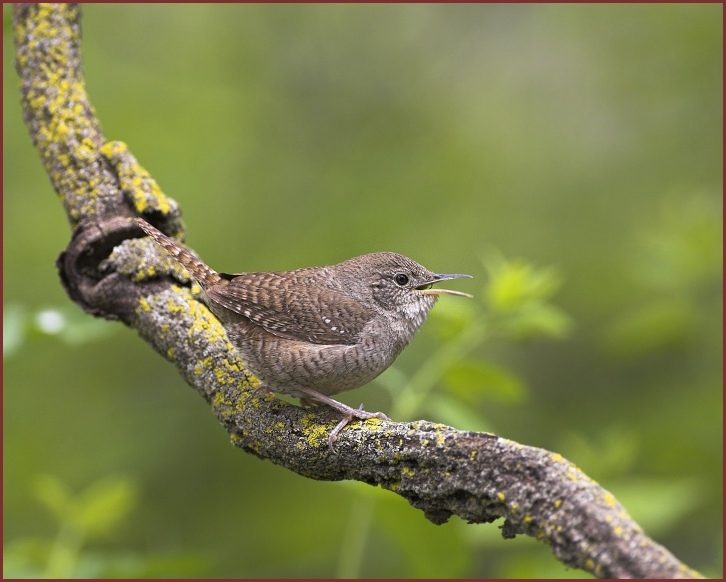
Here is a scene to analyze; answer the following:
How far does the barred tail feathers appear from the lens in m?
3.42

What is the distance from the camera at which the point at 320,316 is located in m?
3.49

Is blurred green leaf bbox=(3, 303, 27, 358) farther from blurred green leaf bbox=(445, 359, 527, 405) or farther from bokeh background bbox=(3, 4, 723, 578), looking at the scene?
blurred green leaf bbox=(445, 359, 527, 405)

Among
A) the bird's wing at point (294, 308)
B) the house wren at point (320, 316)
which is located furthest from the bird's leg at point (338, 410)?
the bird's wing at point (294, 308)

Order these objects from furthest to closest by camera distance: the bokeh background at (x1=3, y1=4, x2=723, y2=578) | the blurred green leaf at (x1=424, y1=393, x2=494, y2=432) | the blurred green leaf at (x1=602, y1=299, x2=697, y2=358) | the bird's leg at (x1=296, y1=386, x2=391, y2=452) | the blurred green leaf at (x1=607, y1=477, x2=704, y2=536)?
the blurred green leaf at (x1=602, y1=299, x2=697, y2=358)
the bokeh background at (x1=3, y1=4, x2=723, y2=578)
the blurred green leaf at (x1=607, y1=477, x2=704, y2=536)
the blurred green leaf at (x1=424, y1=393, x2=494, y2=432)
the bird's leg at (x1=296, y1=386, x2=391, y2=452)

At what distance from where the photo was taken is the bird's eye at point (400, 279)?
3773 millimetres

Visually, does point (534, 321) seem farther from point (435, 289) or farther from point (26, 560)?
point (26, 560)

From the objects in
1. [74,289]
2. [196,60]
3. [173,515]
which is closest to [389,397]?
[173,515]

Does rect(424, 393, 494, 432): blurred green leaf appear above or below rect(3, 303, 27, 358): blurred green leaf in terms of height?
above

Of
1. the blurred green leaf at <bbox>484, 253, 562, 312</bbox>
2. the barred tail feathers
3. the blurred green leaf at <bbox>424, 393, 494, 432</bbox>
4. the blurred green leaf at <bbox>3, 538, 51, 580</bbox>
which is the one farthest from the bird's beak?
the blurred green leaf at <bbox>3, 538, 51, 580</bbox>

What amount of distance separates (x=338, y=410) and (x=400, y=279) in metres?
0.94

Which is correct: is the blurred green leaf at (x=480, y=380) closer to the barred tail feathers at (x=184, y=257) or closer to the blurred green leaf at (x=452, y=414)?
the blurred green leaf at (x=452, y=414)

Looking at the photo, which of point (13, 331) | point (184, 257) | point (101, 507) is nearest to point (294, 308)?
point (184, 257)

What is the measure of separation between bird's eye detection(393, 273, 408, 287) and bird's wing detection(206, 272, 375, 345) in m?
0.25

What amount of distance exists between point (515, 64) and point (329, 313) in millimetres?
5439
